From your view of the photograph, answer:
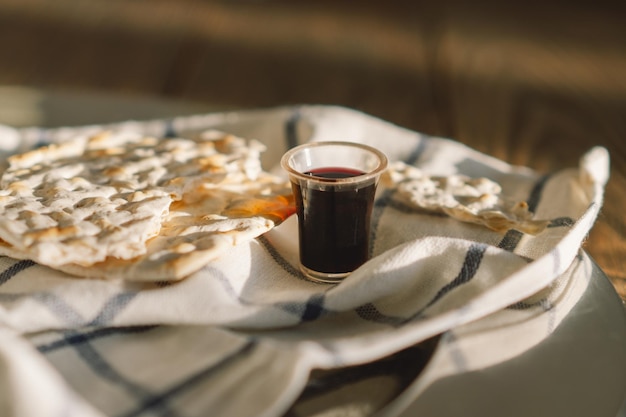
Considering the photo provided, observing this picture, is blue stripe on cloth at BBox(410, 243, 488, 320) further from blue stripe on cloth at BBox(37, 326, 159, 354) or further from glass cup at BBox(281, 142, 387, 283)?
blue stripe on cloth at BBox(37, 326, 159, 354)

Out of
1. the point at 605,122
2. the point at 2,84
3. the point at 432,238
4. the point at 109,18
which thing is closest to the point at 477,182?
the point at 432,238

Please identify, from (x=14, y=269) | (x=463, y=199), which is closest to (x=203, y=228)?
(x=14, y=269)

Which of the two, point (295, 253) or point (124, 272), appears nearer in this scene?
point (124, 272)

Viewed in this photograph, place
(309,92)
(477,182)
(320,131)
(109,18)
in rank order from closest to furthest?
1. (477,182)
2. (320,131)
3. (309,92)
4. (109,18)

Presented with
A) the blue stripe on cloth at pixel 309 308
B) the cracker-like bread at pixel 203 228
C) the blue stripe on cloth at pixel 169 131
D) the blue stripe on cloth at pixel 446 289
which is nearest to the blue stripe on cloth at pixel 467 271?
the blue stripe on cloth at pixel 446 289

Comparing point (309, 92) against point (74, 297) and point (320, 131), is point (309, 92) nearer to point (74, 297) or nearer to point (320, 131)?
point (320, 131)

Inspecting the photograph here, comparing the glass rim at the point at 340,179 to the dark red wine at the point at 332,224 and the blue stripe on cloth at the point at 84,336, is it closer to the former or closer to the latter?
the dark red wine at the point at 332,224
